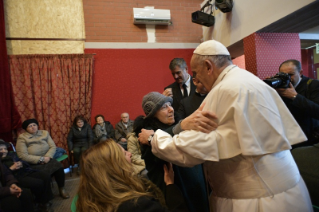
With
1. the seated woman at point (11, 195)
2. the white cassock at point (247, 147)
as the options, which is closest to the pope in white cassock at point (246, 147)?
the white cassock at point (247, 147)

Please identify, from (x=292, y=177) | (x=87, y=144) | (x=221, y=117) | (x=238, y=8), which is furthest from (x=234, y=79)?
(x=87, y=144)

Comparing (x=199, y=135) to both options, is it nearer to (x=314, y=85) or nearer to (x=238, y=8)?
(x=314, y=85)

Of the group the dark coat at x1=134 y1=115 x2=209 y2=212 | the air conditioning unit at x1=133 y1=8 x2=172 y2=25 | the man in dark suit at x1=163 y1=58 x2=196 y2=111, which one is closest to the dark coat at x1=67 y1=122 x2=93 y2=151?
the man in dark suit at x1=163 y1=58 x2=196 y2=111

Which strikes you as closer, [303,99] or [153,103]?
[153,103]

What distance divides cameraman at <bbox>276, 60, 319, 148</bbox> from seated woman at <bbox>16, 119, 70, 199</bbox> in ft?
10.8

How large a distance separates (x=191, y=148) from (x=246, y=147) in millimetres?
245

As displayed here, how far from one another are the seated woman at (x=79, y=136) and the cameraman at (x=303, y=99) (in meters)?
3.68

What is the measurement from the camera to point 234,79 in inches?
42.4

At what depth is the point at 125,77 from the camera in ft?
16.7

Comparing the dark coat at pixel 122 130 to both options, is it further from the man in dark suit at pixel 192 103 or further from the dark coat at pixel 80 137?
the man in dark suit at pixel 192 103

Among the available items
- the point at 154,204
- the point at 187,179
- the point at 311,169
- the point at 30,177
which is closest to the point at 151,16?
the point at 30,177

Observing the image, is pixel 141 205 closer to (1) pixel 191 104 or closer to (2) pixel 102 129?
(1) pixel 191 104

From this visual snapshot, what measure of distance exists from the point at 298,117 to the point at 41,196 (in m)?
3.34

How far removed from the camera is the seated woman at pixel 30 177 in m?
2.90
